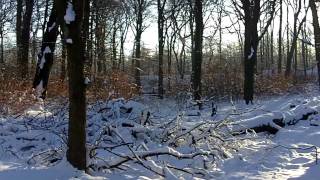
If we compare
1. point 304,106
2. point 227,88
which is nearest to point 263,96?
point 227,88

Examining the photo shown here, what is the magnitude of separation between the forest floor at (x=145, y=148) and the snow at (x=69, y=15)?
1.77m

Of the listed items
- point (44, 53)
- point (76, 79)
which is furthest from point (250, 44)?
point (76, 79)

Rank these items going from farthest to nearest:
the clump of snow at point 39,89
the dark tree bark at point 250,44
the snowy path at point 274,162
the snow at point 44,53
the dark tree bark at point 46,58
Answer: the dark tree bark at point 250,44 → the snow at point 44,53 → the dark tree bark at point 46,58 → the clump of snow at point 39,89 → the snowy path at point 274,162

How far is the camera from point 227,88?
28453 millimetres

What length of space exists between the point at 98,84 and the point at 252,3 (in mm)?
10208

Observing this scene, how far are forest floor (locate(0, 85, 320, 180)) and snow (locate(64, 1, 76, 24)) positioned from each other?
177 centimetres

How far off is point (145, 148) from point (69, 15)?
8.55 ft

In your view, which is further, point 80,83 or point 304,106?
point 304,106

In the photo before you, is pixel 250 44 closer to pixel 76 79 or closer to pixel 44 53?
pixel 44 53

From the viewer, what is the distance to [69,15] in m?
6.57

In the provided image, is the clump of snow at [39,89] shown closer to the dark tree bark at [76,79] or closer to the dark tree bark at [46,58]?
the dark tree bark at [46,58]

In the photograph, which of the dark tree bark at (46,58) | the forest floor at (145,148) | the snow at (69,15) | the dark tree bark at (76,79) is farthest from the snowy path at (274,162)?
the dark tree bark at (46,58)

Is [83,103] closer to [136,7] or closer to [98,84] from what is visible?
[98,84]

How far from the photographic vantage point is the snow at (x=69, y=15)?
6.57 metres
